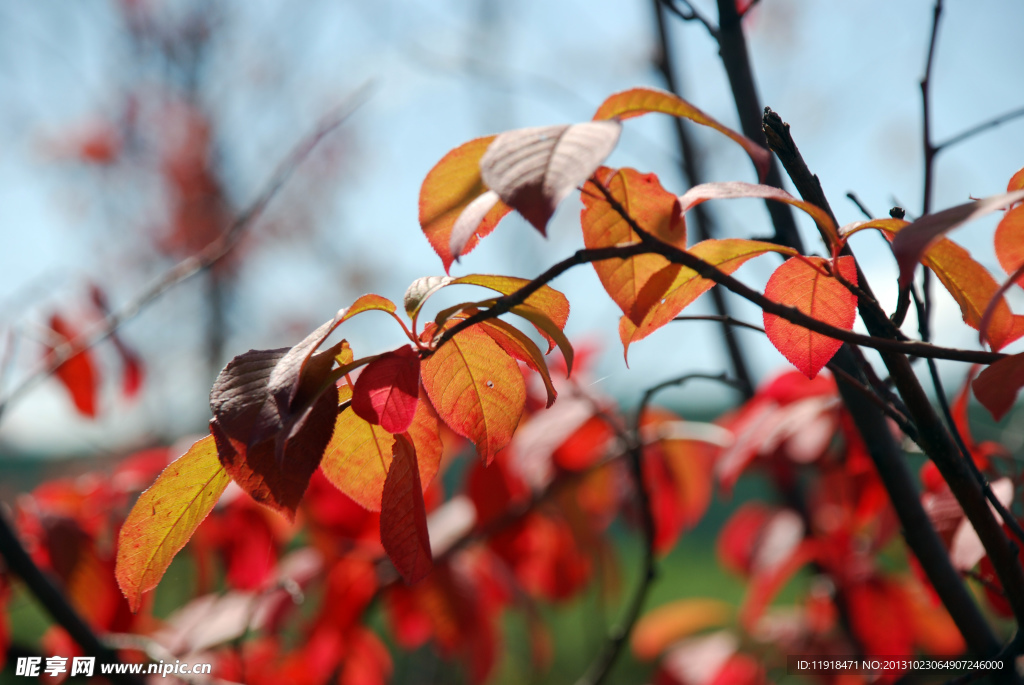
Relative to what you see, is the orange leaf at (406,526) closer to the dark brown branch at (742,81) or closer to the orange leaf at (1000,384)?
the orange leaf at (1000,384)

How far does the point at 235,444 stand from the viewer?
27cm

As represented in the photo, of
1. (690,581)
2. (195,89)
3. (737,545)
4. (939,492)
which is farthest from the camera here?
(195,89)

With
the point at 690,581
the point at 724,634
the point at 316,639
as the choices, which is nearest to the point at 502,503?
the point at 316,639

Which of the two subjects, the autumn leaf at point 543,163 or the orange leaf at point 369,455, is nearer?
the autumn leaf at point 543,163

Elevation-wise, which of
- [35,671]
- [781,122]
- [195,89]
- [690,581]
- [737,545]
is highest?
[195,89]

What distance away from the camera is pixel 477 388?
0.36m

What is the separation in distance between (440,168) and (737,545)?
104 cm

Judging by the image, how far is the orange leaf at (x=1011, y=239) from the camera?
31cm

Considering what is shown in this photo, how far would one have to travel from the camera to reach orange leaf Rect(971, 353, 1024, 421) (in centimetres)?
30

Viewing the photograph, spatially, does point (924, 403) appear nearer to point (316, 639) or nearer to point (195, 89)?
point (316, 639)

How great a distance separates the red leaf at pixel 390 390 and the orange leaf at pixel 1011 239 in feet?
0.90

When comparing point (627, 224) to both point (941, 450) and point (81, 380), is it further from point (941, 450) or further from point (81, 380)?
point (81, 380)

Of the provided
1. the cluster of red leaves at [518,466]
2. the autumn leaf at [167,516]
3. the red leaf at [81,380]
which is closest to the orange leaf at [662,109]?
the cluster of red leaves at [518,466]

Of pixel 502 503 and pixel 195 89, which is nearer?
pixel 502 503
